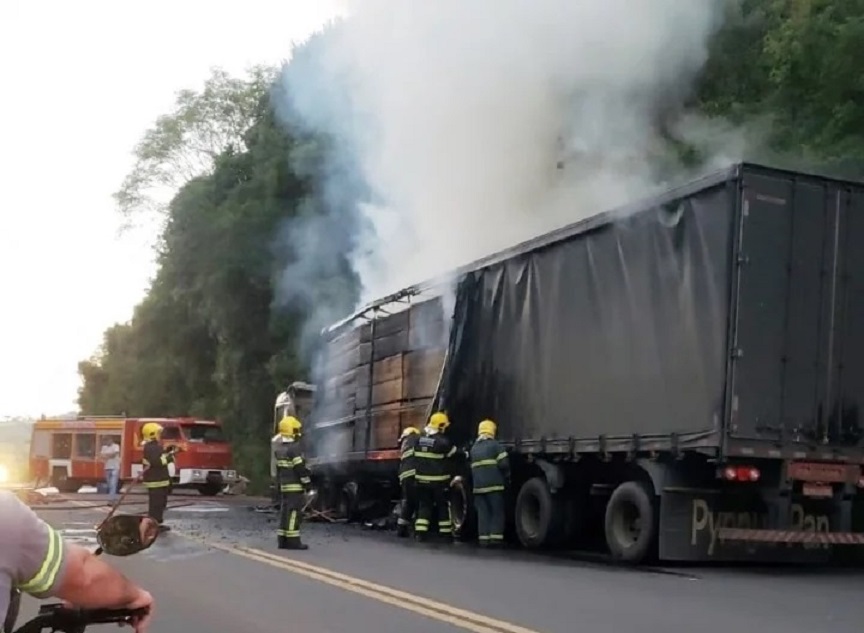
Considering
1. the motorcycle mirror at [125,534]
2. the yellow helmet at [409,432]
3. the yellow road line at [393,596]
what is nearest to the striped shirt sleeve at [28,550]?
the motorcycle mirror at [125,534]

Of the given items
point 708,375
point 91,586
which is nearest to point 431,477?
point 708,375

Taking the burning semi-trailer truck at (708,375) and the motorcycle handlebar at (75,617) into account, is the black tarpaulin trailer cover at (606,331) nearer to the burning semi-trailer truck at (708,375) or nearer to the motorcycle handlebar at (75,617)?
the burning semi-trailer truck at (708,375)

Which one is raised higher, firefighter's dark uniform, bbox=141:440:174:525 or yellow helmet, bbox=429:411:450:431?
yellow helmet, bbox=429:411:450:431

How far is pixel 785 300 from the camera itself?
10.8m

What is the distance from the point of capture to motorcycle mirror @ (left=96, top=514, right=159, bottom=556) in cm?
328

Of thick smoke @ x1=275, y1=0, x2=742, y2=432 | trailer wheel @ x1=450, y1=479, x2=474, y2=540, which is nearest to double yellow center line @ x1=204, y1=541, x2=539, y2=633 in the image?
trailer wheel @ x1=450, y1=479, x2=474, y2=540

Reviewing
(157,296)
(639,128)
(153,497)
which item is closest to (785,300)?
(153,497)

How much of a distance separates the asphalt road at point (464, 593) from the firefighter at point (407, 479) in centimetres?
174

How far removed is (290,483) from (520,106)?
10805 millimetres

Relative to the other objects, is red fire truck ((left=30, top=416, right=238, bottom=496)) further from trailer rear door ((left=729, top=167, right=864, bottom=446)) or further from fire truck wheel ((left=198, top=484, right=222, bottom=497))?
trailer rear door ((left=729, top=167, right=864, bottom=446))

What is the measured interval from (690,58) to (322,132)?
9866mm

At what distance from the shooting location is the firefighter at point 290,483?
13398mm

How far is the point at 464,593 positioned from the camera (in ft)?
30.3

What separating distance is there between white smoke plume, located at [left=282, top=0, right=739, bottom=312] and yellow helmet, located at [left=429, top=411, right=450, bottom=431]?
6.85 metres
